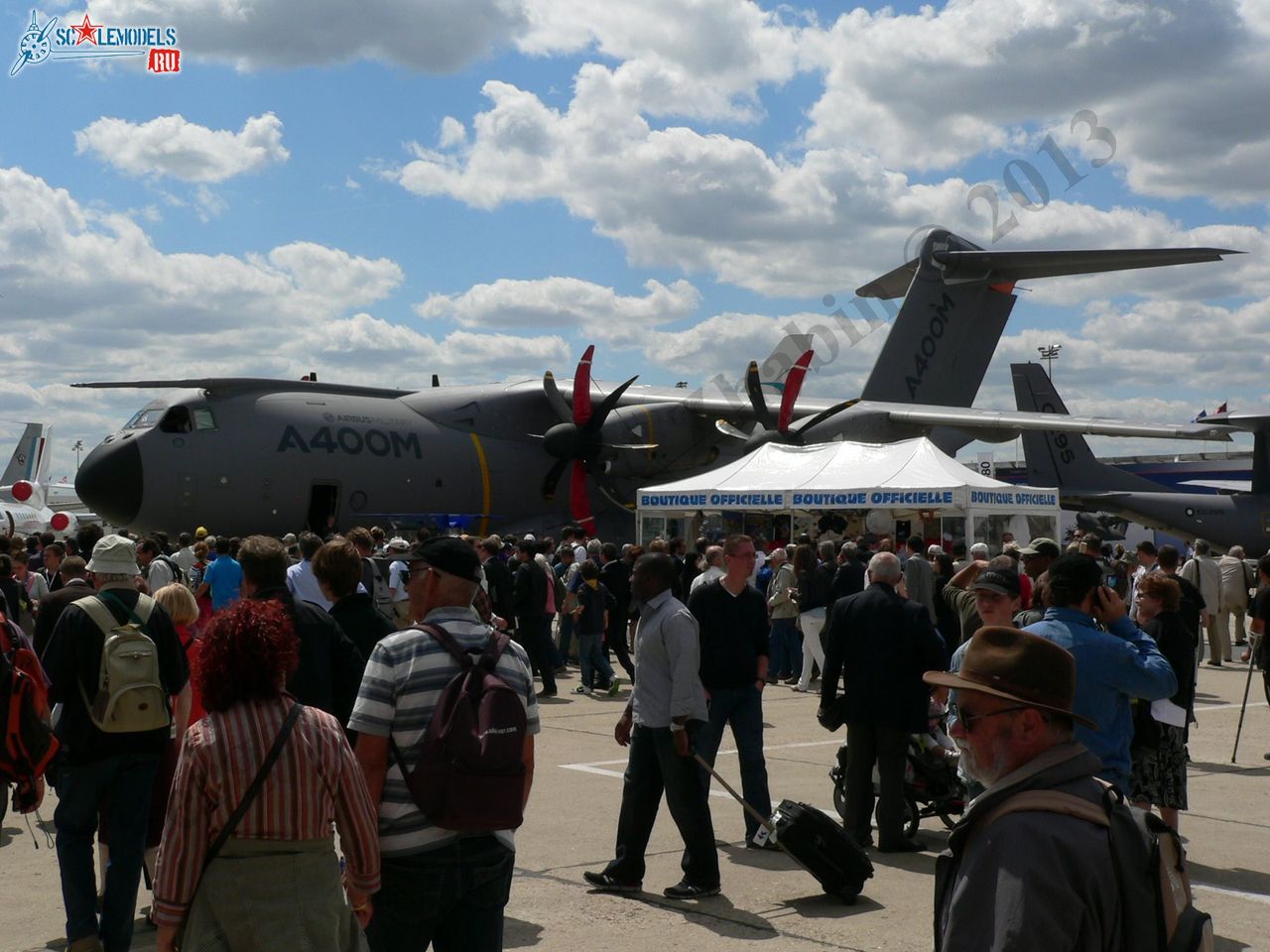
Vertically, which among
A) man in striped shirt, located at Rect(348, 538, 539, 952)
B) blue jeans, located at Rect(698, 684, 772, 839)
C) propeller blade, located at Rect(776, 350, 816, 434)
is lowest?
blue jeans, located at Rect(698, 684, 772, 839)

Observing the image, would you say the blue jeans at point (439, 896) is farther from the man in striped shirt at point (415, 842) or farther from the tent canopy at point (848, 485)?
the tent canopy at point (848, 485)

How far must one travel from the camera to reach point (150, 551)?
13.4m

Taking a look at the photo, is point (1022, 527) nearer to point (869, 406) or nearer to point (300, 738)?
point (869, 406)

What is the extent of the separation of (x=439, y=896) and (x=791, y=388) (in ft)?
65.9

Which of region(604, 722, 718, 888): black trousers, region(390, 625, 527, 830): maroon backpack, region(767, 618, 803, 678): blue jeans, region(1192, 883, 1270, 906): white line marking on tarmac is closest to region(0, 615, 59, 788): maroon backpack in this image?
region(390, 625, 527, 830): maroon backpack

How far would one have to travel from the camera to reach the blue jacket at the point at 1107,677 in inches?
189

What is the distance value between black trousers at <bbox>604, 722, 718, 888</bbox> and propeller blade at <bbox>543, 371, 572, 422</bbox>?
1823 cm

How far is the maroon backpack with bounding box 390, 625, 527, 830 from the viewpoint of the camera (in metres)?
3.46

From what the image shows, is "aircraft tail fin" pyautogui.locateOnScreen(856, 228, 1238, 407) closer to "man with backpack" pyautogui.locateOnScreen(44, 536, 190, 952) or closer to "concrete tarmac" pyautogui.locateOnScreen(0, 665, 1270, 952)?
"concrete tarmac" pyautogui.locateOnScreen(0, 665, 1270, 952)

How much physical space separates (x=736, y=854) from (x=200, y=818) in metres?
4.31

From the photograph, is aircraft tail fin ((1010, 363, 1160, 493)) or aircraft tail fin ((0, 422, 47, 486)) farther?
aircraft tail fin ((0, 422, 47, 486))

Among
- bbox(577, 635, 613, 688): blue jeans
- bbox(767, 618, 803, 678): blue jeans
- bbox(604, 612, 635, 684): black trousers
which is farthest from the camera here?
bbox(767, 618, 803, 678): blue jeans

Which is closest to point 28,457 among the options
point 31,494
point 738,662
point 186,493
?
point 31,494

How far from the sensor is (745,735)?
7016 mm
